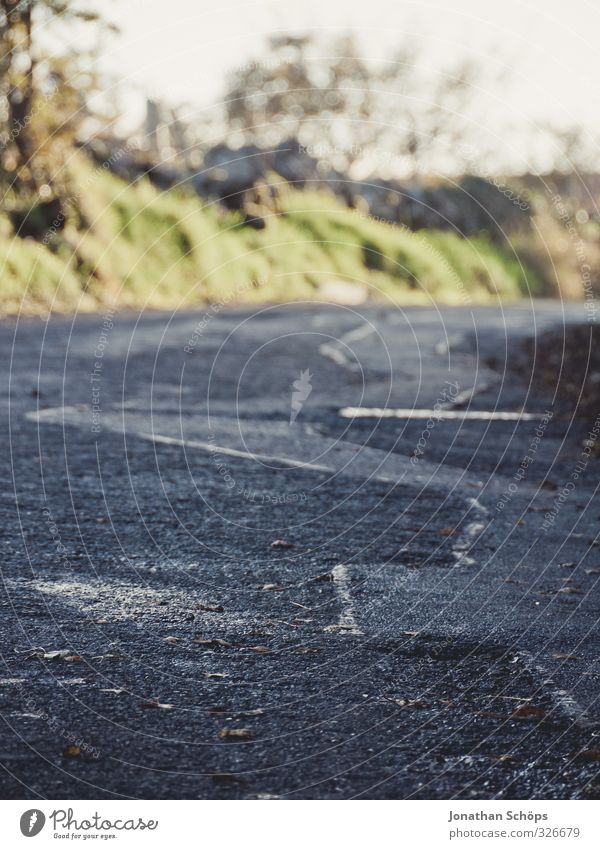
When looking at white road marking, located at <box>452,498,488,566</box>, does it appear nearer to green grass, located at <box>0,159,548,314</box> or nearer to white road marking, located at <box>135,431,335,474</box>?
white road marking, located at <box>135,431,335,474</box>

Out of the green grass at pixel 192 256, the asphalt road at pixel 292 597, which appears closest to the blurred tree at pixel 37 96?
the green grass at pixel 192 256

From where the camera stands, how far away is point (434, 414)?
971 cm

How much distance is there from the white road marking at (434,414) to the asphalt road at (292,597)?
0.17 ft

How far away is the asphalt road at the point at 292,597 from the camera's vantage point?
3117 mm

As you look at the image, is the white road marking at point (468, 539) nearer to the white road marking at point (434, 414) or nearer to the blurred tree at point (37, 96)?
the white road marking at point (434, 414)

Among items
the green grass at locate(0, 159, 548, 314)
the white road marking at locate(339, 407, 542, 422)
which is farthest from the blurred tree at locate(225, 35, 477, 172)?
the white road marking at locate(339, 407, 542, 422)

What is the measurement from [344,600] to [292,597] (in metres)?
0.21

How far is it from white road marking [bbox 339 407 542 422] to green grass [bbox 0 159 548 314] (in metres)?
9.13

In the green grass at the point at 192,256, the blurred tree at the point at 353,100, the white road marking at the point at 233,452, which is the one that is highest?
the blurred tree at the point at 353,100

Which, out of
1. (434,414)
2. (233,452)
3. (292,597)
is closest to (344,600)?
(292,597)

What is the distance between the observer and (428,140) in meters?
46.8

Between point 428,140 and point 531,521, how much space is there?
42.5m

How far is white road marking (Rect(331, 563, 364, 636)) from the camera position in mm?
4215
